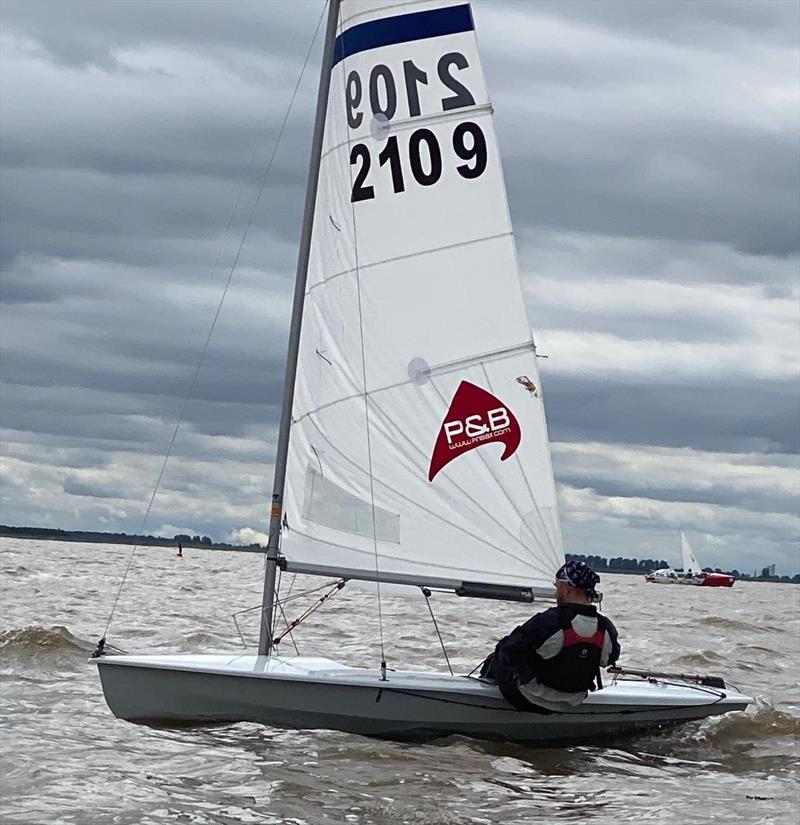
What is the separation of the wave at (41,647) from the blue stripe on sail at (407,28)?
7.53 metres

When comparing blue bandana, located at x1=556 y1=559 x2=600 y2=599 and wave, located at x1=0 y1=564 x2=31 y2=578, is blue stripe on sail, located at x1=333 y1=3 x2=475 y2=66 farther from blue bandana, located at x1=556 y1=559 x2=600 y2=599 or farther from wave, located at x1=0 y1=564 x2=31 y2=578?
wave, located at x1=0 y1=564 x2=31 y2=578

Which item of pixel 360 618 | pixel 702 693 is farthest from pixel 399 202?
pixel 360 618

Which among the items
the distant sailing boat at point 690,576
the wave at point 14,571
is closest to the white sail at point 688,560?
the distant sailing boat at point 690,576

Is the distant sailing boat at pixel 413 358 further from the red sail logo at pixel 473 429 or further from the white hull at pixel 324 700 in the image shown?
the white hull at pixel 324 700

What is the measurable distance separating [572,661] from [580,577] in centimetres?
60

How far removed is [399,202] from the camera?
10.8 meters

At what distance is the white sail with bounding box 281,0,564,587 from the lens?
1060cm

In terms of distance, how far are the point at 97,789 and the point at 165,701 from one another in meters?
1.47

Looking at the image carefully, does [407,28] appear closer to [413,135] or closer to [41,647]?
[413,135]

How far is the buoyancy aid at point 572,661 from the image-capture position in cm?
966

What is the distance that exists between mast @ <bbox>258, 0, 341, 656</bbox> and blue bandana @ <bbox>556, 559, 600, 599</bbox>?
2208mm

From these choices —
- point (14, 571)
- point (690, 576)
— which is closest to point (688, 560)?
point (690, 576)

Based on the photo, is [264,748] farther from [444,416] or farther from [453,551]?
[444,416]

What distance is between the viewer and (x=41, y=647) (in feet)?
50.8
